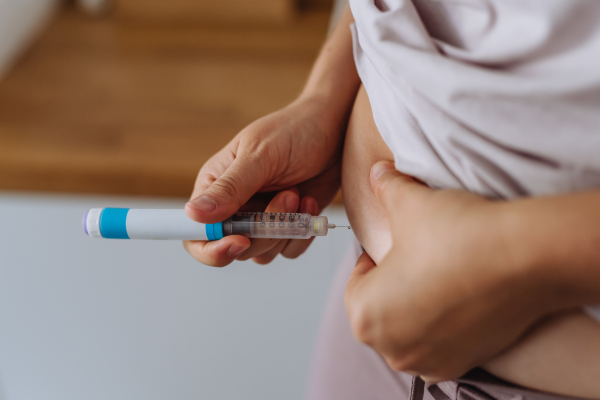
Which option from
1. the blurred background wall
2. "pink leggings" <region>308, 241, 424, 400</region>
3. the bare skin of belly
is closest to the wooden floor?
the blurred background wall

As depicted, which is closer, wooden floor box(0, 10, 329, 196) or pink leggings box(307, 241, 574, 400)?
pink leggings box(307, 241, 574, 400)

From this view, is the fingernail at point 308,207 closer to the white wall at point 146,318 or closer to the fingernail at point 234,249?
the fingernail at point 234,249

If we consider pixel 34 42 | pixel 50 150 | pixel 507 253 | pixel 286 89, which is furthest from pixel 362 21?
pixel 34 42

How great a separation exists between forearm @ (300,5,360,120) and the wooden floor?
940 millimetres

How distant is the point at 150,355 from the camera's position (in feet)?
3.89

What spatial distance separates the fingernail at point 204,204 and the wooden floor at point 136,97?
1074mm

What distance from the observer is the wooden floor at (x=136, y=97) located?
1.71m

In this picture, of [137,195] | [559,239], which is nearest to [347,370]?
[559,239]

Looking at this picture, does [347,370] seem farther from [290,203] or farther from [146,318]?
[146,318]

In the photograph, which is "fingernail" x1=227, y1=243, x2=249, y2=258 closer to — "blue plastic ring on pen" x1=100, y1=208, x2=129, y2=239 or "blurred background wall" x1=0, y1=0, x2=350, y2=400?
"blue plastic ring on pen" x1=100, y1=208, x2=129, y2=239

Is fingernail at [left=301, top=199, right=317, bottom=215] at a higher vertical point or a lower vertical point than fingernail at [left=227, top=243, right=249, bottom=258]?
lower

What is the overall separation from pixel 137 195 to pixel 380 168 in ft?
4.56

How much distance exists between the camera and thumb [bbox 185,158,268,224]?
0.60 m

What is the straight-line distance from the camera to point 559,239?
0.35 m
